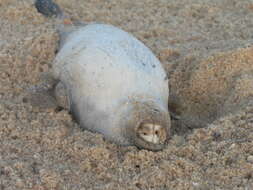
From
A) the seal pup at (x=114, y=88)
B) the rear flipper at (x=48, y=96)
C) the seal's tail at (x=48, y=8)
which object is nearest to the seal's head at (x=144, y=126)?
the seal pup at (x=114, y=88)

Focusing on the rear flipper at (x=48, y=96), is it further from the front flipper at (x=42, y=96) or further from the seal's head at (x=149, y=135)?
the seal's head at (x=149, y=135)

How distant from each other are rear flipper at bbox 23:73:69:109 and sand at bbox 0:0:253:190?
Answer: 39mm

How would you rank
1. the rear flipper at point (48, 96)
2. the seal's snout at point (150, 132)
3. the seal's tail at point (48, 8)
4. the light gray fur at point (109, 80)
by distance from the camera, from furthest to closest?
the seal's tail at point (48, 8)
the rear flipper at point (48, 96)
the light gray fur at point (109, 80)
the seal's snout at point (150, 132)

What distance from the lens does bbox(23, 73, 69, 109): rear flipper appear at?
7.75 feet

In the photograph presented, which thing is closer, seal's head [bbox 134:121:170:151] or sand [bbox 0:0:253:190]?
sand [bbox 0:0:253:190]

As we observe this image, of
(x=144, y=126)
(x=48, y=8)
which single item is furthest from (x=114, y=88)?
(x=48, y=8)

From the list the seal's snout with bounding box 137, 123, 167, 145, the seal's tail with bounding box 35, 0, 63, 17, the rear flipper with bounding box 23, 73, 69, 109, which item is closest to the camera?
the seal's snout with bounding box 137, 123, 167, 145

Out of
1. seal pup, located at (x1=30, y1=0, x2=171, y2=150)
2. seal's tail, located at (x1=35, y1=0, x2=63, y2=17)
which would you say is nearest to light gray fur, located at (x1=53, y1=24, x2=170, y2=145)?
seal pup, located at (x1=30, y1=0, x2=171, y2=150)

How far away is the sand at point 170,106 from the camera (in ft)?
6.13

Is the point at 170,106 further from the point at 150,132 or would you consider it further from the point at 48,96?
the point at 48,96

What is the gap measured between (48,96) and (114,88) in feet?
1.44

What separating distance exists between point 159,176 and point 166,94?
2.19 ft

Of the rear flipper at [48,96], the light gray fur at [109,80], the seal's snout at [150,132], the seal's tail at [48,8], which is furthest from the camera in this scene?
the seal's tail at [48,8]

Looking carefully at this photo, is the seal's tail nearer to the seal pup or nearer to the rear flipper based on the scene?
the seal pup
